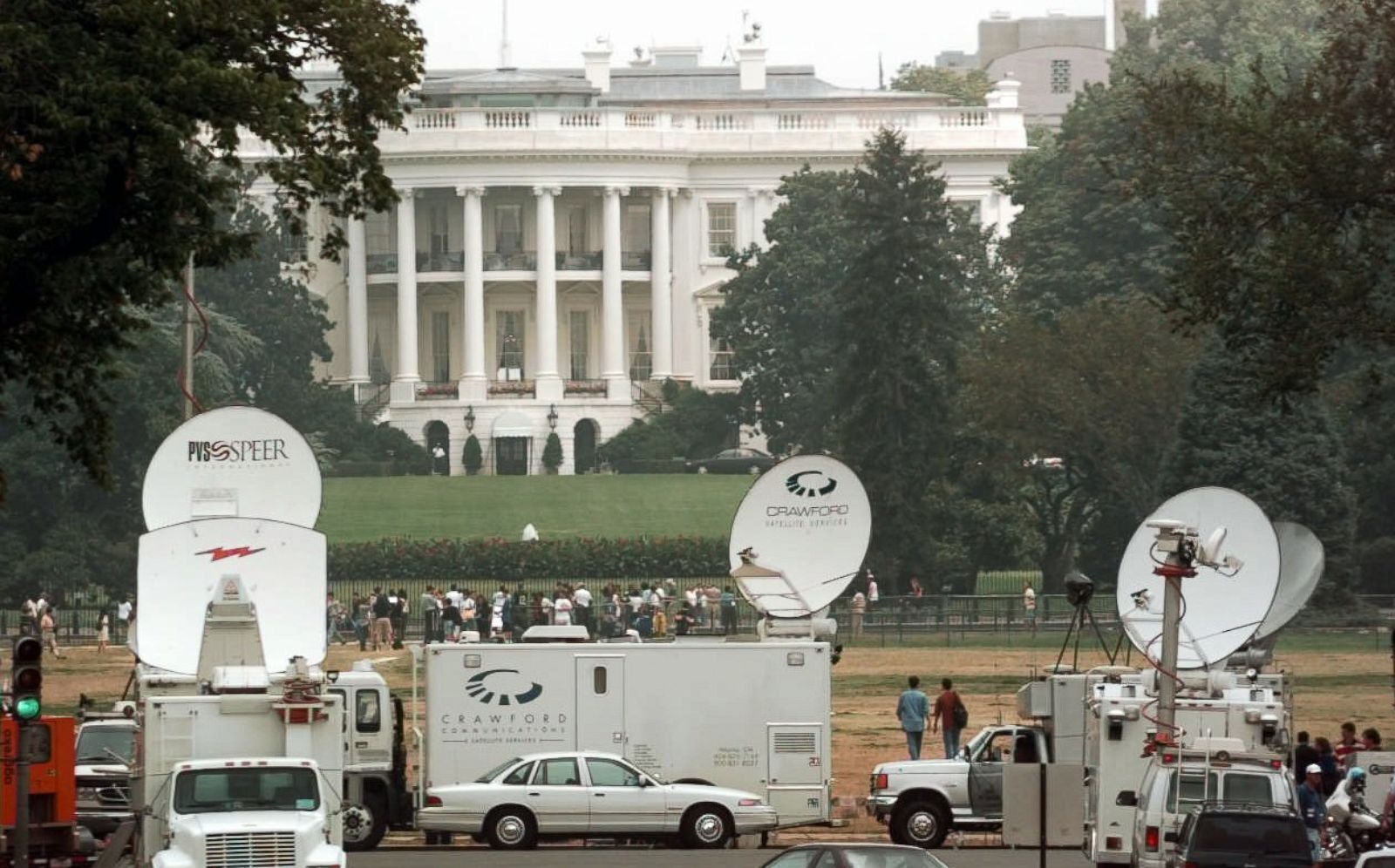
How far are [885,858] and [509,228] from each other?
120 meters

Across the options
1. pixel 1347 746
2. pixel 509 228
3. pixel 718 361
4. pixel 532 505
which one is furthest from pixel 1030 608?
pixel 509 228

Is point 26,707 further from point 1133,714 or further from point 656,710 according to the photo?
point 656,710

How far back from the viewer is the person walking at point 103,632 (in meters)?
72.0

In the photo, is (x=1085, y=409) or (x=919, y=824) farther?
(x=1085, y=409)

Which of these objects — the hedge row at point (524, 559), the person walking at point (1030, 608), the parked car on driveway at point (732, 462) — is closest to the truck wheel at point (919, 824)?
the person walking at point (1030, 608)

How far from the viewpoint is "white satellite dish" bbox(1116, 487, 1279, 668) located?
33875mm

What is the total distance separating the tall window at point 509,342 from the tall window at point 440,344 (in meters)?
1.92

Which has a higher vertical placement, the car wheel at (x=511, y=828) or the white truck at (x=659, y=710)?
the white truck at (x=659, y=710)

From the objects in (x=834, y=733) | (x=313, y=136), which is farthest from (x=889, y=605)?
(x=313, y=136)

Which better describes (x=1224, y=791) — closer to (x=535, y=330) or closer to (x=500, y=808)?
(x=500, y=808)

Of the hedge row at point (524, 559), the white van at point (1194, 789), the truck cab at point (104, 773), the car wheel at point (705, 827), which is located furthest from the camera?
the hedge row at point (524, 559)

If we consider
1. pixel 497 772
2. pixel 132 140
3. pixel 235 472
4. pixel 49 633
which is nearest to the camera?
pixel 132 140

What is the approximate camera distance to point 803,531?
133ft

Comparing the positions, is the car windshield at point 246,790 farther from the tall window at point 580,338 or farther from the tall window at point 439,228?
the tall window at point 439,228
